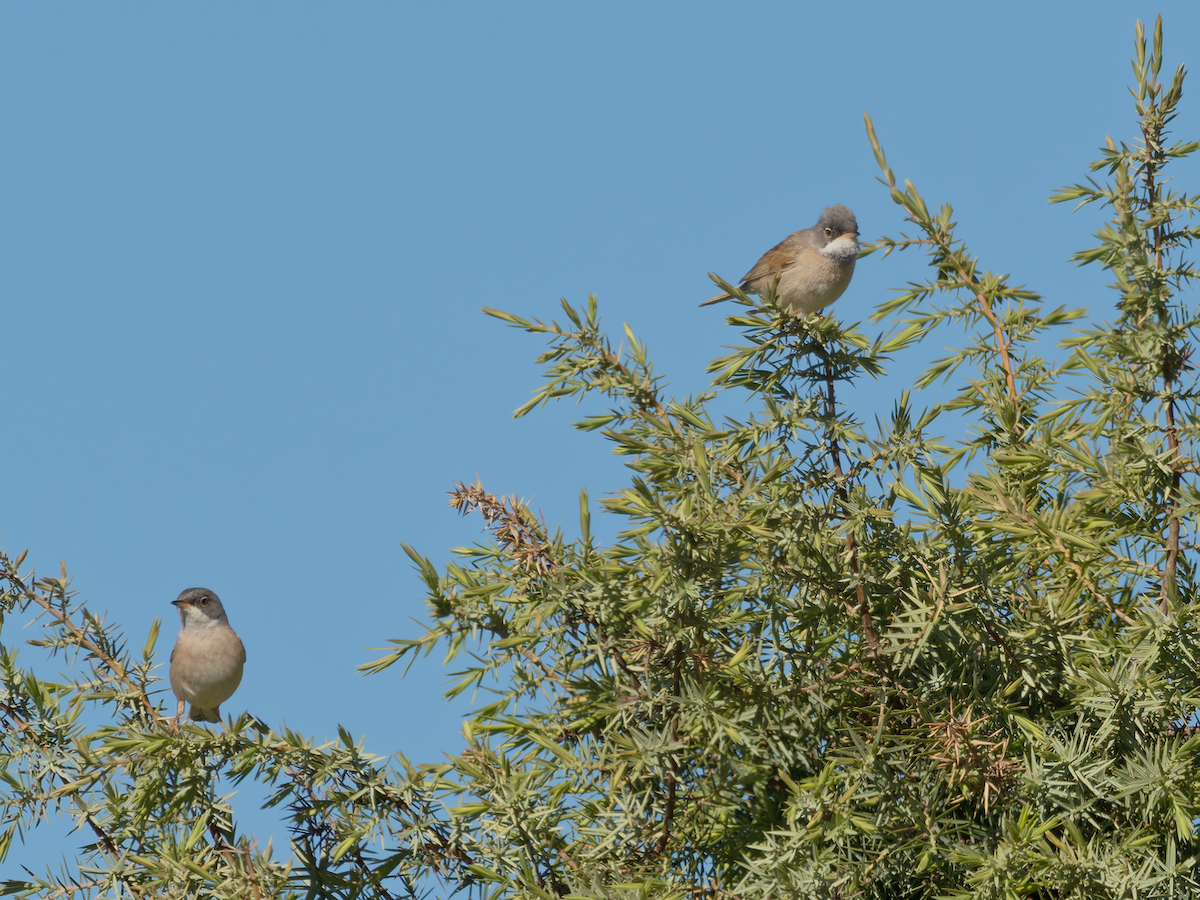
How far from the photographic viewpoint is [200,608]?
6609mm

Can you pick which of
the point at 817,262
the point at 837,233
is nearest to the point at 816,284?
the point at 817,262

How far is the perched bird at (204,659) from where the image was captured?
633cm

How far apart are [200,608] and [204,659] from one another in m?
0.40

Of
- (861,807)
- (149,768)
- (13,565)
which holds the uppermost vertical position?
(13,565)

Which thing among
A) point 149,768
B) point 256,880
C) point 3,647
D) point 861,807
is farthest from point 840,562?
point 3,647

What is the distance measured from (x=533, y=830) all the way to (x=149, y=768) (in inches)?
41.8

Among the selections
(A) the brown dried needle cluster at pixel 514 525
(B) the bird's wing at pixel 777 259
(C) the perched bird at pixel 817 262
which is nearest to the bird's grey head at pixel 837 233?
(C) the perched bird at pixel 817 262

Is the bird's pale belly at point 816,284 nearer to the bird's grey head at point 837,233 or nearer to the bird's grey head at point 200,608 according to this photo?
the bird's grey head at point 837,233

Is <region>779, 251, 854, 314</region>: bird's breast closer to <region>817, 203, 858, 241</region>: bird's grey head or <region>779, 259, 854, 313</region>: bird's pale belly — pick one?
<region>779, 259, 854, 313</region>: bird's pale belly

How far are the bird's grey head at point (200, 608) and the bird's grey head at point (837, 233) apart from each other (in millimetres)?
4070

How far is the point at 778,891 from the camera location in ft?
8.33

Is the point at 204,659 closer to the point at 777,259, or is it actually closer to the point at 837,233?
the point at 777,259

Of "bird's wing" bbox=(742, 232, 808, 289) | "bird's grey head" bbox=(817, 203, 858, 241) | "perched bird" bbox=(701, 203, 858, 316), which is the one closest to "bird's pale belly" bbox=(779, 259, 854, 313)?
"perched bird" bbox=(701, 203, 858, 316)

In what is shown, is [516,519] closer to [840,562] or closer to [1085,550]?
[840,562]
